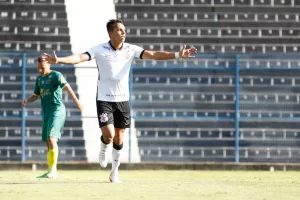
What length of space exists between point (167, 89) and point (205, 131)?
1520 mm

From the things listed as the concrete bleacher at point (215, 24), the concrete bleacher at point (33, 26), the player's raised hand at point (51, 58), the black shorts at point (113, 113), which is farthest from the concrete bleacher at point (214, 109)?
the player's raised hand at point (51, 58)

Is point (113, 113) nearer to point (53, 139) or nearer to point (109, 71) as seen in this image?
point (109, 71)

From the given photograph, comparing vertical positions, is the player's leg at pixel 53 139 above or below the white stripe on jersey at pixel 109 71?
below

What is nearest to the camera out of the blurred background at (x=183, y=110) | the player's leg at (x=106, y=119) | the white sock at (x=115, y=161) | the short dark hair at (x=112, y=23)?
the short dark hair at (x=112, y=23)

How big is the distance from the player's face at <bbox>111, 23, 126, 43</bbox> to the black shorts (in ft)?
2.47

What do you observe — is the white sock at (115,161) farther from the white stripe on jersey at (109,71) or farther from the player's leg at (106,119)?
the white stripe on jersey at (109,71)

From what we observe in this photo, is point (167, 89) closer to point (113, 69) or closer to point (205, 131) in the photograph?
point (205, 131)

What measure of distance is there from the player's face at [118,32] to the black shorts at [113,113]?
0.75 m

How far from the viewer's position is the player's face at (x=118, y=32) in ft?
39.5

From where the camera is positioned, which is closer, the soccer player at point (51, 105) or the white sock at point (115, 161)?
the white sock at point (115, 161)
